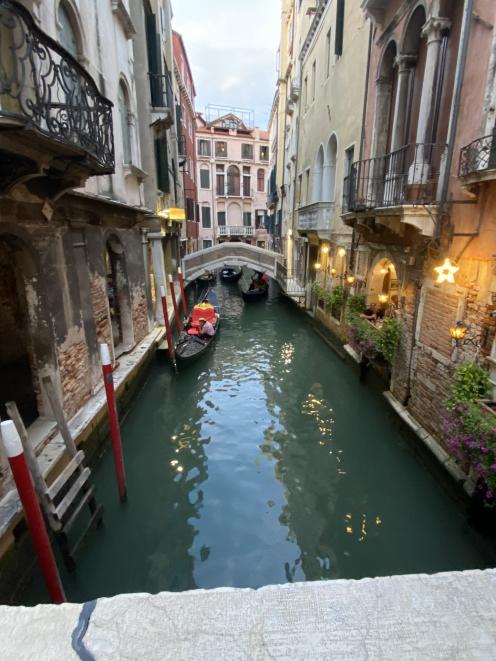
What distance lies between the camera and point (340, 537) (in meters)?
4.01

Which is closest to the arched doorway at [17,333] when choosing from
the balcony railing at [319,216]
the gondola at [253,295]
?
the balcony railing at [319,216]

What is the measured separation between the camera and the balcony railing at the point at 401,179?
16.1ft

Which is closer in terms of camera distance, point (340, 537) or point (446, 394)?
point (340, 537)

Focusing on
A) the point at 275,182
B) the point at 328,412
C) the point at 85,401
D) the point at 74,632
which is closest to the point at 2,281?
the point at 85,401

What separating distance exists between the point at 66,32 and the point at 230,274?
18217mm

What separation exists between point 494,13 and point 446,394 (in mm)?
3970

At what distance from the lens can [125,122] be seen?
8.15 meters

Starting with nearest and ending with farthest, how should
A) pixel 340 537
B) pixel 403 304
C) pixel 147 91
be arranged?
pixel 340 537
pixel 403 304
pixel 147 91

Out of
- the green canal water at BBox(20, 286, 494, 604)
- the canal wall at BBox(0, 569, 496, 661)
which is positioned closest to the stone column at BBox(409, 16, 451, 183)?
the green canal water at BBox(20, 286, 494, 604)

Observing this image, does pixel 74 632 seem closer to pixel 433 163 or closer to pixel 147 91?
pixel 433 163

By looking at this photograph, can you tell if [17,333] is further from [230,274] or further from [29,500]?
[230,274]

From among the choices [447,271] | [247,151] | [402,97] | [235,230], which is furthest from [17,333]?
[247,151]

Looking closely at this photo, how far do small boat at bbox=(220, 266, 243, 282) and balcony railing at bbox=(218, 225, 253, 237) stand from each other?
267 inches

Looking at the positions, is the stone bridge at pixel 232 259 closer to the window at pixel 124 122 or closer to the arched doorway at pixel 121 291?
the window at pixel 124 122
